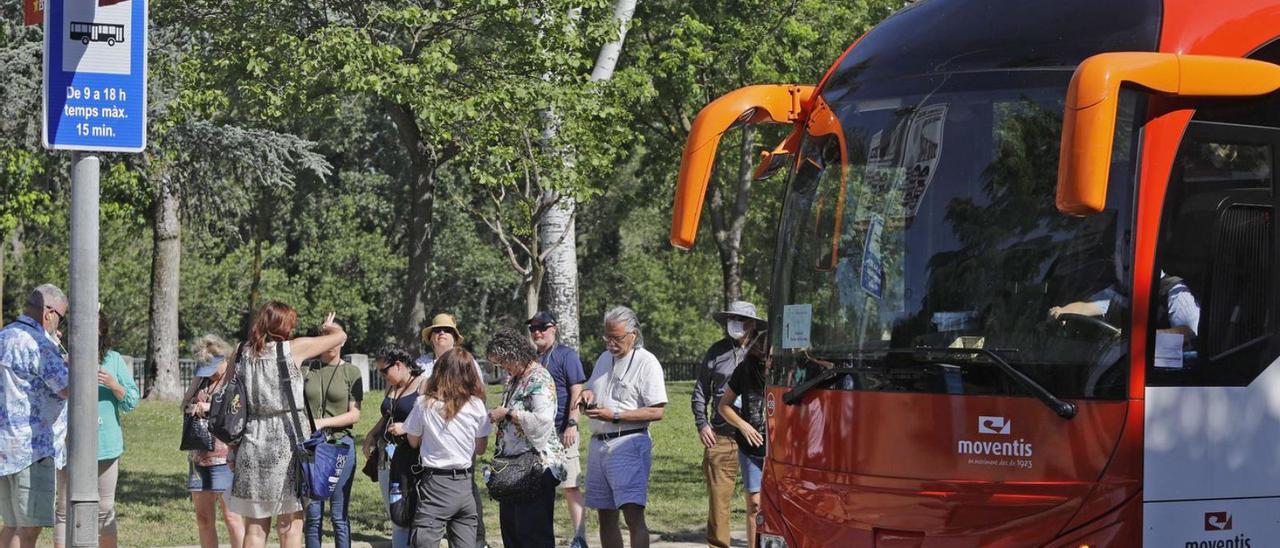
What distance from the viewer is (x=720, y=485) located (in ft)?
33.9

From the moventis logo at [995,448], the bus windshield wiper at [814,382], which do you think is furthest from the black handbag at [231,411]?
the moventis logo at [995,448]

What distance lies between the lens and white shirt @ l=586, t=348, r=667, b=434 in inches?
382

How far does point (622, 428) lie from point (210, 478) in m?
2.72

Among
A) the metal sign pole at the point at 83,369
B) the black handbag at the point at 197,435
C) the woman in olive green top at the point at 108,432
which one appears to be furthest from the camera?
the black handbag at the point at 197,435

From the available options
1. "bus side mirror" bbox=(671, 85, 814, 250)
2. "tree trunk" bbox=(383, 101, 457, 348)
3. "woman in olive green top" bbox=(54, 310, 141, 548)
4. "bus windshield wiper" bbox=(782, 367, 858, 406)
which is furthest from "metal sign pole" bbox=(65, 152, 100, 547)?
"tree trunk" bbox=(383, 101, 457, 348)

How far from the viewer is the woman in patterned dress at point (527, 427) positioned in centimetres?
890

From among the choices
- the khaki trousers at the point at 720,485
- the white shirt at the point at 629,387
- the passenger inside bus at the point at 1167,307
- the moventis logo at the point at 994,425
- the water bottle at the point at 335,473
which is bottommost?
the khaki trousers at the point at 720,485

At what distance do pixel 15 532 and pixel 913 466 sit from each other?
18.6 ft

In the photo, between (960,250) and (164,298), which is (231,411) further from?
(164,298)

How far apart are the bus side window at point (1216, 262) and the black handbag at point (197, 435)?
6280mm

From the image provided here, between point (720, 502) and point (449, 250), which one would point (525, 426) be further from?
point (449, 250)

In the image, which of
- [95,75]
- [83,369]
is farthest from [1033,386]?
[95,75]

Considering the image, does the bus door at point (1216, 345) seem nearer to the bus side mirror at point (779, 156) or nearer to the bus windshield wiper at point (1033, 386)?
the bus windshield wiper at point (1033, 386)

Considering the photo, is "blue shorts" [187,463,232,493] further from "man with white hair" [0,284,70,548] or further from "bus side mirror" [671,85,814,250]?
"bus side mirror" [671,85,814,250]
